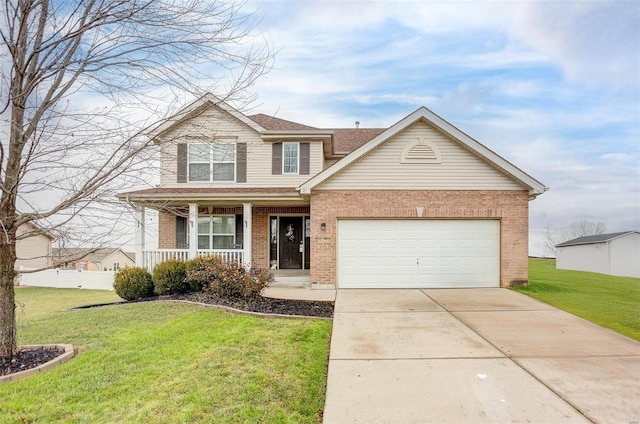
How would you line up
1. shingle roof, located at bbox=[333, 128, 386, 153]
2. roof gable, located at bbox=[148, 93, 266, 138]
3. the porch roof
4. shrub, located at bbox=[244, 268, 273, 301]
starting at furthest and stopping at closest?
shingle roof, located at bbox=[333, 128, 386, 153], the porch roof, shrub, located at bbox=[244, 268, 273, 301], roof gable, located at bbox=[148, 93, 266, 138]

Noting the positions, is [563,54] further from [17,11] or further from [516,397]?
[17,11]

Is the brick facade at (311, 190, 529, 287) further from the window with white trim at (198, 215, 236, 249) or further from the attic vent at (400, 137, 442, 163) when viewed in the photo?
the window with white trim at (198, 215, 236, 249)

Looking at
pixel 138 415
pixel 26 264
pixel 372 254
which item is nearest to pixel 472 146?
pixel 372 254

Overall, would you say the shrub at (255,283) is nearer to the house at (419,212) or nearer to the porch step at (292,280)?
the house at (419,212)

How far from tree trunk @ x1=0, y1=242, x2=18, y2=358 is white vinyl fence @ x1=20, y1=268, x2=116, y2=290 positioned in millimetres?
11028

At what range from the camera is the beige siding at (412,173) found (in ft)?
38.8

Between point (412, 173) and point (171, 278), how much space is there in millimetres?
8385

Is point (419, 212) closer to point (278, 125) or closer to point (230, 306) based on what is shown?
point (230, 306)

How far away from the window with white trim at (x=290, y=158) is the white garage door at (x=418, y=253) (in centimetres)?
391

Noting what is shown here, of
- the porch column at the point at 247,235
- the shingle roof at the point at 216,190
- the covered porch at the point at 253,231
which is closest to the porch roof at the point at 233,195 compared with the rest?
the shingle roof at the point at 216,190

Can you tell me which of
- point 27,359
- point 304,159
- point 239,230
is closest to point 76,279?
point 239,230

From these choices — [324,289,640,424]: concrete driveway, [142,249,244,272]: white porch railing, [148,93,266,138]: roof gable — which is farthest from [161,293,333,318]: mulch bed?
[148,93,266,138]: roof gable

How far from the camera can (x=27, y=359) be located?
5641 millimetres

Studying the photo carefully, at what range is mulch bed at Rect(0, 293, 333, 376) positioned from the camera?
5.44 m
